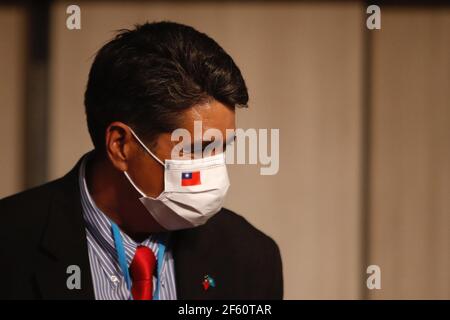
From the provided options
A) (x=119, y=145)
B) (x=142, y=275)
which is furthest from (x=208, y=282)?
(x=119, y=145)

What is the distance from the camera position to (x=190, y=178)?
108 cm

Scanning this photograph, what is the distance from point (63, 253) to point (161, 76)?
418 millimetres

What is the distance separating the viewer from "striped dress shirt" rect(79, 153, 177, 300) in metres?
1.08

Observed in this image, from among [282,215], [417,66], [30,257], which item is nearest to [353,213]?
[282,215]

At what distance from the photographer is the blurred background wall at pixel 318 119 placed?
1826 millimetres


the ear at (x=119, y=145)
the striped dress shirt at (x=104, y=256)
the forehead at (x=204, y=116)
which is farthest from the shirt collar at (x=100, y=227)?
the forehead at (x=204, y=116)

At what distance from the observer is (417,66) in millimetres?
1939

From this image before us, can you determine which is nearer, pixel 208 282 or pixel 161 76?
pixel 161 76

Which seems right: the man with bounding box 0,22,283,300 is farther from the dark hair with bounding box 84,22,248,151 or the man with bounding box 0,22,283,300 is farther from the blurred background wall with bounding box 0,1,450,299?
the blurred background wall with bounding box 0,1,450,299

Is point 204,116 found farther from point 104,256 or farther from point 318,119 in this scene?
point 318,119

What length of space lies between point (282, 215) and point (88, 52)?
0.93 meters

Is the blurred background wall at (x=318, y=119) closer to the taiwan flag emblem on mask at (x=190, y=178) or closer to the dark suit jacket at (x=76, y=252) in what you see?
the dark suit jacket at (x=76, y=252)

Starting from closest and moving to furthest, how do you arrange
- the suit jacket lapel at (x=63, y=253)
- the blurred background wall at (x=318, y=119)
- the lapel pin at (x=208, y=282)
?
1. the suit jacket lapel at (x=63, y=253)
2. the lapel pin at (x=208, y=282)
3. the blurred background wall at (x=318, y=119)

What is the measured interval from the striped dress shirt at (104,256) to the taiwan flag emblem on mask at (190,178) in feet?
0.63
